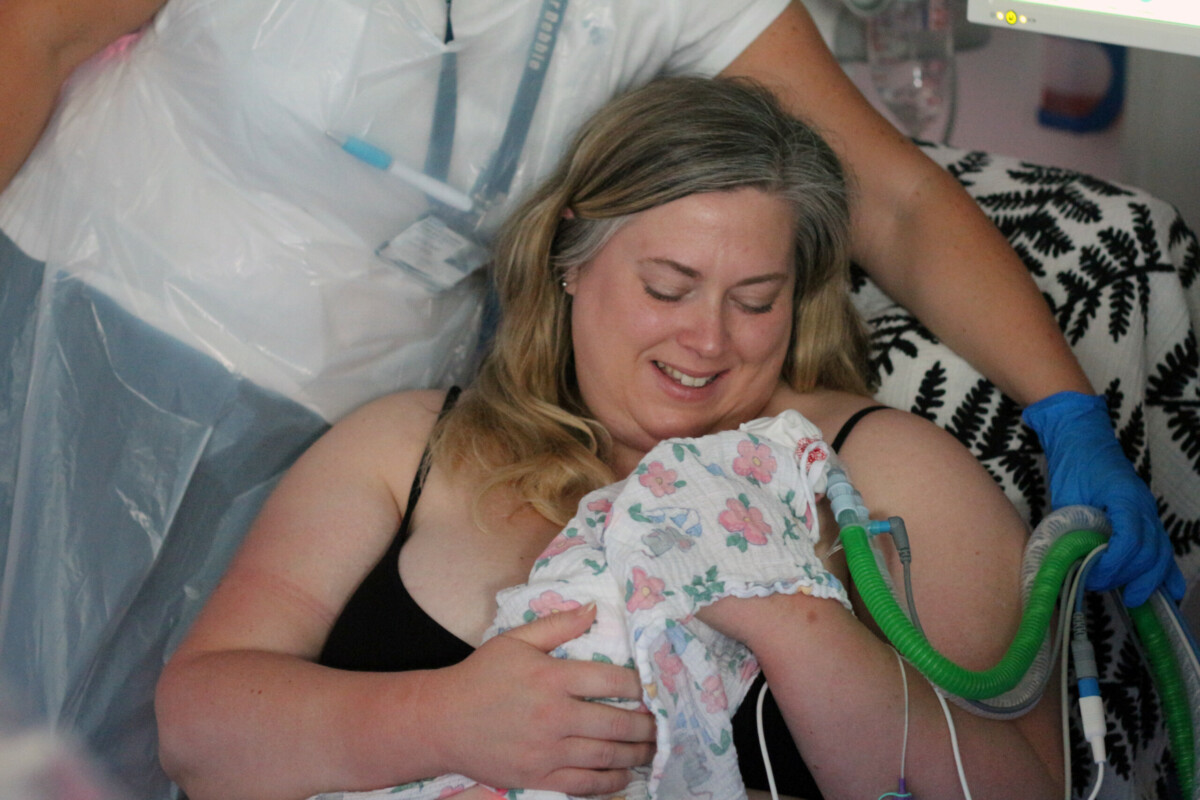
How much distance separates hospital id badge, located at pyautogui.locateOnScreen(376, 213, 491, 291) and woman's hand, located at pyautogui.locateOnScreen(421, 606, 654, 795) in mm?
730

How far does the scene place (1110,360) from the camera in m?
1.71

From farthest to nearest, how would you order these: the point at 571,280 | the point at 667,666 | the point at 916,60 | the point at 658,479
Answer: the point at 916,60 → the point at 571,280 → the point at 658,479 → the point at 667,666

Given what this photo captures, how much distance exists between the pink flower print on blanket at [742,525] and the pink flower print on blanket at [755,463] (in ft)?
0.22

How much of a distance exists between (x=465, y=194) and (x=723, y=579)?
814 mm

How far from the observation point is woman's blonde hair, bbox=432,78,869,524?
153 centimetres

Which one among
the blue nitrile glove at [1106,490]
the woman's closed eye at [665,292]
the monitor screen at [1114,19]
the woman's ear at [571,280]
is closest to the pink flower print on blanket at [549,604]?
the woman's closed eye at [665,292]

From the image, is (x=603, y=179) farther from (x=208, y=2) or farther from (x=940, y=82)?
(x=940, y=82)

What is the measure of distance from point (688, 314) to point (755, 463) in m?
0.26

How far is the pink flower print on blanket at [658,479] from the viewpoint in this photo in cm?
130

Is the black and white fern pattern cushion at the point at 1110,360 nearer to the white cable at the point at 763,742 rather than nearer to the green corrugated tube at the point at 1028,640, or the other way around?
the green corrugated tube at the point at 1028,640

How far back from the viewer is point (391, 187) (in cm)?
171

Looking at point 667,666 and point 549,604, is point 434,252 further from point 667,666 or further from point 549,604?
point 667,666

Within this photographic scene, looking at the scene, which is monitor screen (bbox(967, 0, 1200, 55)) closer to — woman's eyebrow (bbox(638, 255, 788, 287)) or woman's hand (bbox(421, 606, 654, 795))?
woman's eyebrow (bbox(638, 255, 788, 287))

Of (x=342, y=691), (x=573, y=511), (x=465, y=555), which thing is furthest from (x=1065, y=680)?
(x=342, y=691)
